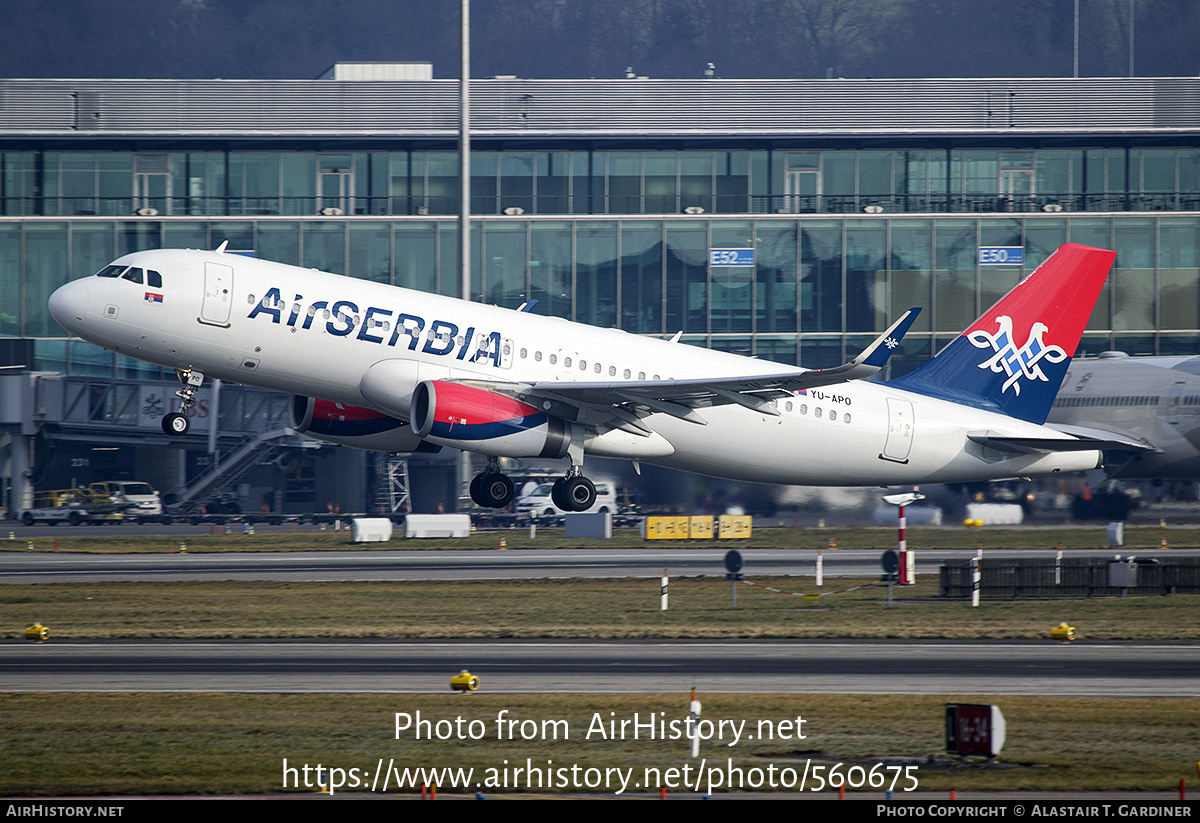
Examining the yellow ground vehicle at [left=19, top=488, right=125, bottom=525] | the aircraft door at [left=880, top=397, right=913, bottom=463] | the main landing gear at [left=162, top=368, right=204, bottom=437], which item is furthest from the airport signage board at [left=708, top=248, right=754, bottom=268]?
the main landing gear at [left=162, top=368, right=204, bottom=437]

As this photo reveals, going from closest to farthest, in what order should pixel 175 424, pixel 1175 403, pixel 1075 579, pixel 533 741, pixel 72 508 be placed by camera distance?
pixel 533 741 < pixel 175 424 < pixel 1075 579 < pixel 1175 403 < pixel 72 508

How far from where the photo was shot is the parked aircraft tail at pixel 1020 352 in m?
40.2

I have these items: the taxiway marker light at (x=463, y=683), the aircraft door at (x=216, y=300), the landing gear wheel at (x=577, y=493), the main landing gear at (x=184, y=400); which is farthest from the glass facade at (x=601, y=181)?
the taxiway marker light at (x=463, y=683)

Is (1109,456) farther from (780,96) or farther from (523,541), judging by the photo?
(780,96)

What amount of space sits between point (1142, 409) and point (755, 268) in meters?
25.6

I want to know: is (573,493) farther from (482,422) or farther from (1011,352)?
(1011,352)

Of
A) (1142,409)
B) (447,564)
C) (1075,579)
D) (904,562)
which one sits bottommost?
(447,564)

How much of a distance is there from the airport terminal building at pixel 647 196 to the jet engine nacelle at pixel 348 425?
4184cm

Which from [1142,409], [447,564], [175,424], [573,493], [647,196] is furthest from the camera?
[647,196]

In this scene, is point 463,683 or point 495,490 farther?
point 495,490

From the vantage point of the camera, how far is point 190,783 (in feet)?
62.5

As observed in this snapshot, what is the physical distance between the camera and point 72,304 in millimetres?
31516

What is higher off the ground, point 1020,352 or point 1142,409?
point 1020,352

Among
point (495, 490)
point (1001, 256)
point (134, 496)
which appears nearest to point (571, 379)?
point (495, 490)
